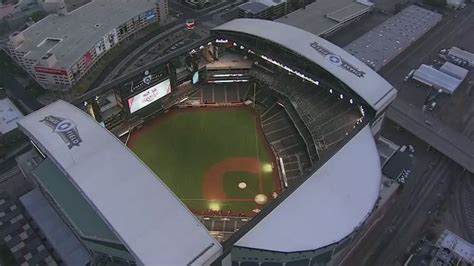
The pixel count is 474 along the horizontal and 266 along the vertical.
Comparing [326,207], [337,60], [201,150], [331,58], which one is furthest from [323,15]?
[326,207]

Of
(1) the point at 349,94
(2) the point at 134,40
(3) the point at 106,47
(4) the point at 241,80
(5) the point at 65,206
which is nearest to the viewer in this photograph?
(5) the point at 65,206

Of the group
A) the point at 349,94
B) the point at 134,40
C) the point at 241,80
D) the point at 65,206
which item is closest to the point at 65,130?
the point at 65,206

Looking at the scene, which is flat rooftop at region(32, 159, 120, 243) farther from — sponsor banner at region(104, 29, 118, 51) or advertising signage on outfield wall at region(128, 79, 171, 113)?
sponsor banner at region(104, 29, 118, 51)

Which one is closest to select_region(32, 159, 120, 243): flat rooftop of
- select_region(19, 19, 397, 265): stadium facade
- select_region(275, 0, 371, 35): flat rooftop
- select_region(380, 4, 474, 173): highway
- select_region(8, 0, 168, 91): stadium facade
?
select_region(19, 19, 397, 265): stadium facade

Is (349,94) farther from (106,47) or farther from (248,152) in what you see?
(106,47)

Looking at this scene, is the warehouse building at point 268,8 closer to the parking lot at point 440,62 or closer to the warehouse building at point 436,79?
the parking lot at point 440,62

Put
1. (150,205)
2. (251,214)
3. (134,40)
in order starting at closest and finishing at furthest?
(150,205) < (251,214) < (134,40)

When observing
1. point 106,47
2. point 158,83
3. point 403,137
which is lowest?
point 403,137
